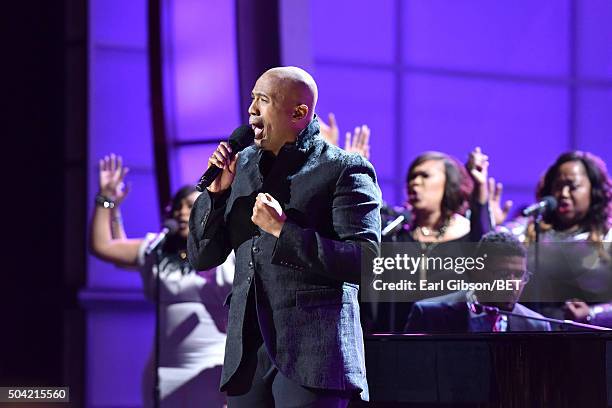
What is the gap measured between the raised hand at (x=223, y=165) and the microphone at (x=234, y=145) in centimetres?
1

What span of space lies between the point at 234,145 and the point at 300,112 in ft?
0.58

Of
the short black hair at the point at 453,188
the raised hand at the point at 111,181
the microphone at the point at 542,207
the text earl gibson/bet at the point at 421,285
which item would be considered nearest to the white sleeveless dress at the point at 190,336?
the raised hand at the point at 111,181

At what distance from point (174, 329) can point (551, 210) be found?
1740mm

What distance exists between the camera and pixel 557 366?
9.25ft

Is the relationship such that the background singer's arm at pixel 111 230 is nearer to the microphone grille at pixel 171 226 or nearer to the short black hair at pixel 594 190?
the microphone grille at pixel 171 226

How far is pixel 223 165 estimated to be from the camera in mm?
2535

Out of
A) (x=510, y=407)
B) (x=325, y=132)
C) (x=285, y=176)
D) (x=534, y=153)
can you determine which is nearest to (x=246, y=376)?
(x=285, y=176)

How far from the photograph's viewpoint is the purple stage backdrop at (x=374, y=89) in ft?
19.0

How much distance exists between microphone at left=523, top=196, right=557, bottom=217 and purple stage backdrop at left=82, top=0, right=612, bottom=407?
130 cm

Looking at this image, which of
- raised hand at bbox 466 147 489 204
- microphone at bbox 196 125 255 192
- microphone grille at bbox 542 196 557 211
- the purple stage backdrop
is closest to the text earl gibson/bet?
raised hand at bbox 466 147 489 204

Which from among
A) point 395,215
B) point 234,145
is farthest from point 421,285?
point 234,145

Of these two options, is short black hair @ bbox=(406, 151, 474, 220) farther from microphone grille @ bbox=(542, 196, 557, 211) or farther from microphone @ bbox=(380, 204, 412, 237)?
microphone grille @ bbox=(542, 196, 557, 211)

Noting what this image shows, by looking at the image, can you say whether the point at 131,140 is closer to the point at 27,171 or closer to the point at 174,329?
the point at 27,171

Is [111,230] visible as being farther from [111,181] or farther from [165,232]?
[165,232]
